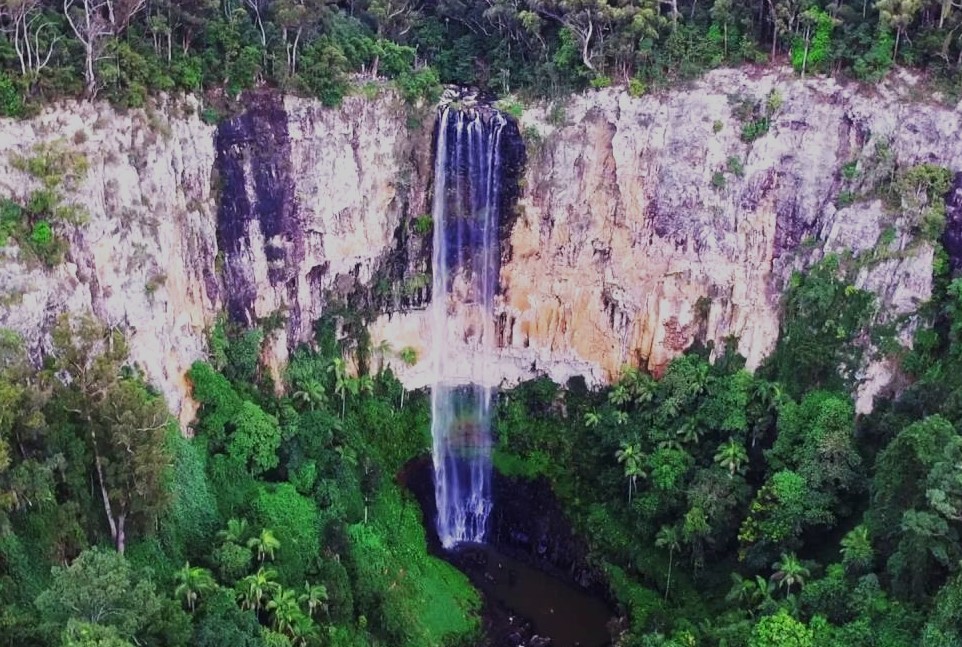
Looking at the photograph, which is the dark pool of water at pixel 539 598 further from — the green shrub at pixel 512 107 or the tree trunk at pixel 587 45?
the tree trunk at pixel 587 45

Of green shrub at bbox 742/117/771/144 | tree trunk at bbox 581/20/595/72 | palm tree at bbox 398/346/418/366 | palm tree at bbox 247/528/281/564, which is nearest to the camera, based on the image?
palm tree at bbox 247/528/281/564

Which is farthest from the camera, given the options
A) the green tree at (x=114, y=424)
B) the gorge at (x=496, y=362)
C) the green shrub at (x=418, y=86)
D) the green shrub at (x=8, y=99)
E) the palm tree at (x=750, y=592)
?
the green shrub at (x=418, y=86)

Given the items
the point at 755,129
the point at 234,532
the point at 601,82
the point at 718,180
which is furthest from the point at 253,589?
the point at 755,129

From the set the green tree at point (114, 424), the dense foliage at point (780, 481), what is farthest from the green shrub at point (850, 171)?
the green tree at point (114, 424)

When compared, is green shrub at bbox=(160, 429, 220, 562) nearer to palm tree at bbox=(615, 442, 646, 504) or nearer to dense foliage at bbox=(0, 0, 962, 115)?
dense foliage at bbox=(0, 0, 962, 115)

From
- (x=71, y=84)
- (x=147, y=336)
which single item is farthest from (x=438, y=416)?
(x=71, y=84)

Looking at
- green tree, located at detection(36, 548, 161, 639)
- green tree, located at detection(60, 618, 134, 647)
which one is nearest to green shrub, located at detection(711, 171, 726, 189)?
green tree, located at detection(36, 548, 161, 639)
